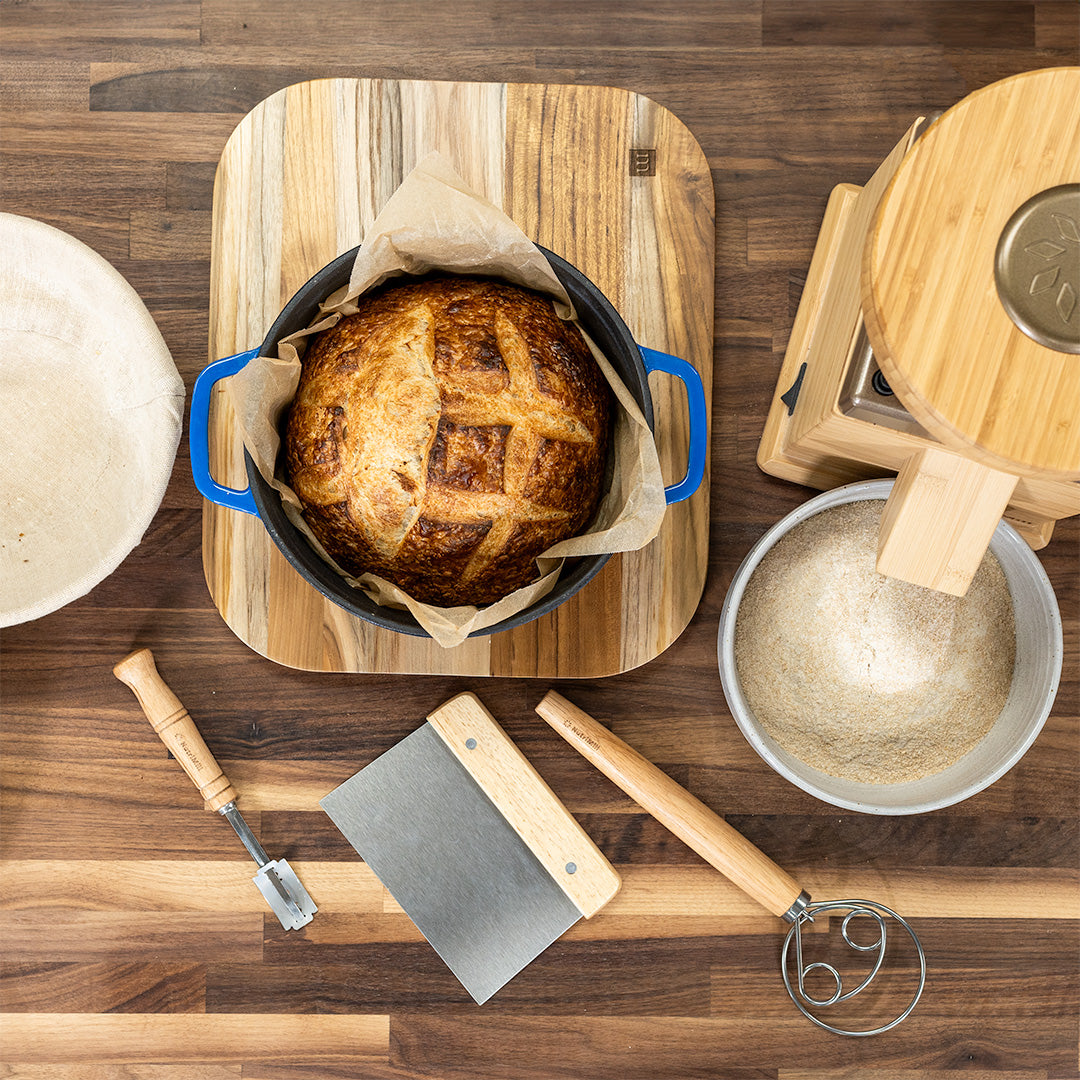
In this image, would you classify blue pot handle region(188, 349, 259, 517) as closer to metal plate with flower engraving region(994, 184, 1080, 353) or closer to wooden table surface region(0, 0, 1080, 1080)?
wooden table surface region(0, 0, 1080, 1080)

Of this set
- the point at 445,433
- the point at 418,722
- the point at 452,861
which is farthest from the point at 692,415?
the point at 452,861

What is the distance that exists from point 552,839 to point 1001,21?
1.14 metres

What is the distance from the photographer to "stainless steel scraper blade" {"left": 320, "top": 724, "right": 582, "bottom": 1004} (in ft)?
3.30

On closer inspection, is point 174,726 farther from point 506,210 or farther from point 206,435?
point 506,210

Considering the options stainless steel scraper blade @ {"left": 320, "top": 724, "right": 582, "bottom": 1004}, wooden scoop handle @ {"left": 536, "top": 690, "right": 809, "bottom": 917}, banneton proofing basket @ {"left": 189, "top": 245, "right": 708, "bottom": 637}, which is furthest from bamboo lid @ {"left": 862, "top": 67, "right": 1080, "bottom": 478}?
stainless steel scraper blade @ {"left": 320, "top": 724, "right": 582, "bottom": 1004}

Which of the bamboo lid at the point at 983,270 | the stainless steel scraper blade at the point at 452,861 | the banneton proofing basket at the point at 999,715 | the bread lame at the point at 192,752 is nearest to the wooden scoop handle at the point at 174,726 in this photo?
the bread lame at the point at 192,752

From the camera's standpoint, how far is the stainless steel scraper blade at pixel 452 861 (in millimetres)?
1007

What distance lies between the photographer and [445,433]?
0.75 metres

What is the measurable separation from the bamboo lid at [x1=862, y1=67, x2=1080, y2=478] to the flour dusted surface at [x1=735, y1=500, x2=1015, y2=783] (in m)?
0.36

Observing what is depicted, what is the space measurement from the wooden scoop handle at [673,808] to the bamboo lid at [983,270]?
538mm

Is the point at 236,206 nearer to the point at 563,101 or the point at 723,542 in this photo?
the point at 563,101

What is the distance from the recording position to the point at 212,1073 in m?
1.03

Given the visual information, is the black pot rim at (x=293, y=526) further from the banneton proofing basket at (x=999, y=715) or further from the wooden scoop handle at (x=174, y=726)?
the wooden scoop handle at (x=174, y=726)

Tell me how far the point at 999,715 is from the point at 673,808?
377 millimetres
